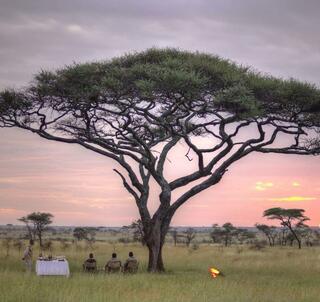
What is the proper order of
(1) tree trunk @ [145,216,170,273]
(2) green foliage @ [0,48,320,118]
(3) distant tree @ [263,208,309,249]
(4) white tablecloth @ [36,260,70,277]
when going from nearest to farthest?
1. (4) white tablecloth @ [36,260,70,277]
2. (2) green foliage @ [0,48,320,118]
3. (1) tree trunk @ [145,216,170,273]
4. (3) distant tree @ [263,208,309,249]

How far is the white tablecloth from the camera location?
61.9 feet

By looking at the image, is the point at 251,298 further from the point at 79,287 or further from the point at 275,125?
the point at 275,125

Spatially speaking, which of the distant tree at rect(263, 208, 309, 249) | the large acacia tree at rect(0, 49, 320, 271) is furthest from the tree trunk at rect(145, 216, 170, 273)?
the distant tree at rect(263, 208, 309, 249)

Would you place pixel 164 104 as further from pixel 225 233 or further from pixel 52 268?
pixel 225 233

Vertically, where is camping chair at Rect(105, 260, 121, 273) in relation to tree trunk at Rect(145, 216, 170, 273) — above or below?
below

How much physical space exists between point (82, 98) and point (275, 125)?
309 inches

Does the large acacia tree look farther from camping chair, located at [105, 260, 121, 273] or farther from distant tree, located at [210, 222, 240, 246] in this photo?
distant tree, located at [210, 222, 240, 246]

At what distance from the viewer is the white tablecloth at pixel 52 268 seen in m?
18.9

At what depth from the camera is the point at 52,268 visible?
19.0 metres

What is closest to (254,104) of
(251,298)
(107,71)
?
(107,71)

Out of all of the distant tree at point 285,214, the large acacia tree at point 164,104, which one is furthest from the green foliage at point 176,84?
the distant tree at point 285,214

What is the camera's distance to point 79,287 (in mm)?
15148

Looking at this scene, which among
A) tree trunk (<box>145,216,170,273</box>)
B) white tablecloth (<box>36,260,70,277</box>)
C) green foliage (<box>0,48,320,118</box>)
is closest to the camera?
white tablecloth (<box>36,260,70,277</box>)

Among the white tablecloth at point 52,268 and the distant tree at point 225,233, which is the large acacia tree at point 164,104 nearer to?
the white tablecloth at point 52,268
